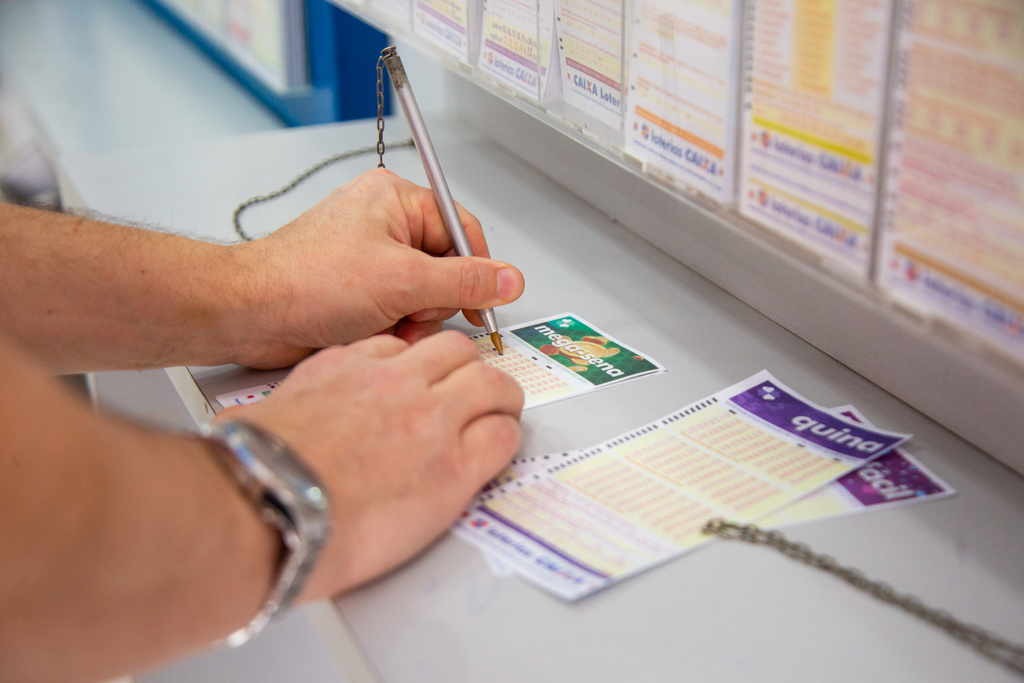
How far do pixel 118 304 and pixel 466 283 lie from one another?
1.17 feet

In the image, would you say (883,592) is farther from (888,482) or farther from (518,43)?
(518,43)

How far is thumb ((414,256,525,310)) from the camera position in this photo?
2.91ft

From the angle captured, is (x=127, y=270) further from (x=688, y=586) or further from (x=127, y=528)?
(x=688, y=586)

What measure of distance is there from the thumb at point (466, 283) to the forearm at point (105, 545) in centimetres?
37

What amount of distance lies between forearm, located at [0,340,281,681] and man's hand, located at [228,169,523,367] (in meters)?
0.34

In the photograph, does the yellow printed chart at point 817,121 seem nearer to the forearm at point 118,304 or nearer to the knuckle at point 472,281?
the knuckle at point 472,281

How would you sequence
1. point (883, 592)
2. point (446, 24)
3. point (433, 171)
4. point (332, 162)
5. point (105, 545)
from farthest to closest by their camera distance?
point (332, 162), point (446, 24), point (433, 171), point (883, 592), point (105, 545)

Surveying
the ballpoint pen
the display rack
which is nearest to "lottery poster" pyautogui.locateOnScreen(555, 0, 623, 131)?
the display rack

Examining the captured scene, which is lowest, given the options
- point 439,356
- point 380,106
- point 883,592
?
point 883,592

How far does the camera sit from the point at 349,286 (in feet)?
2.90

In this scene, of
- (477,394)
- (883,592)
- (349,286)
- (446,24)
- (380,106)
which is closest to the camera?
(883,592)

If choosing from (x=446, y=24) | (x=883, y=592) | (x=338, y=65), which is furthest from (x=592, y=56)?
(x=338, y=65)

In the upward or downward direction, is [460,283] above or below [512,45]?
below

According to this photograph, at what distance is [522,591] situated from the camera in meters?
0.61
